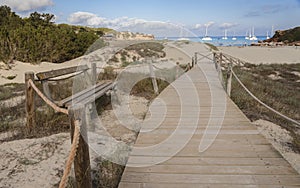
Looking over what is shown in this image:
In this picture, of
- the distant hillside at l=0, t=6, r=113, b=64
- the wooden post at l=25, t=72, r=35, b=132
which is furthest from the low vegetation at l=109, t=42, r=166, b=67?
the wooden post at l=25, t=72, r=35, b=132

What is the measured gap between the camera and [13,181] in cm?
339

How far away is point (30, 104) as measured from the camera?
495 centimetres

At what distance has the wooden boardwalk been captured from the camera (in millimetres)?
2857

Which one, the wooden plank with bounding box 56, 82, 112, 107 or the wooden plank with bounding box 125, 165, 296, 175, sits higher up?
the wooden plank with bounding box 56, 82, 112, 107

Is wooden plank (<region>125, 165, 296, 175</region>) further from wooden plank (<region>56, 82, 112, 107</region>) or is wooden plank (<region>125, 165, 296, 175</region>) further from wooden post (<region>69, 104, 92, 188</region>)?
wooden plank (<region>56, 82, 112, 107</region>)

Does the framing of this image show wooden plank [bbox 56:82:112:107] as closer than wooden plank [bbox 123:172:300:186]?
No

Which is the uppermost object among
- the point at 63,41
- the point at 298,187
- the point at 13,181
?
the point at 63,41

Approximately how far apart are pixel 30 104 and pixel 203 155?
325cm

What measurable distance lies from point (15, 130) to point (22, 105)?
2.07 meters

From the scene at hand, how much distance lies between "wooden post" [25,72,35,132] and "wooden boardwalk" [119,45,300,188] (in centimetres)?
207

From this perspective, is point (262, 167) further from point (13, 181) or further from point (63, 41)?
point (63, 41)

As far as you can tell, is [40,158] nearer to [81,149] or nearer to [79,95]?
[79,95]

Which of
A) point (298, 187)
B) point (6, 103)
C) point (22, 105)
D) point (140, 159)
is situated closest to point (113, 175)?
point (140, 159)

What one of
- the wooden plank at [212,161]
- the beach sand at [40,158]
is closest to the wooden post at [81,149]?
the wooden plank at [212,161]
